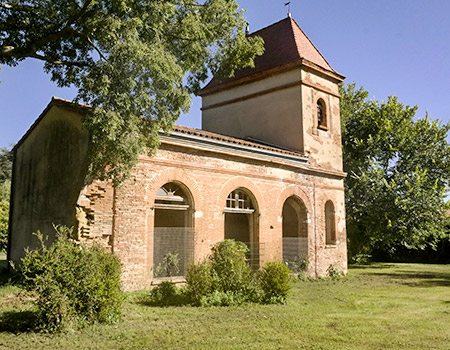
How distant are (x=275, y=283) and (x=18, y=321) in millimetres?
6178

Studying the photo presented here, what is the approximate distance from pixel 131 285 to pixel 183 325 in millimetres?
3702

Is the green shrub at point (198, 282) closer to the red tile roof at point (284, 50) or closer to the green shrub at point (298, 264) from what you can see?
the green shrub at point (298, 264)

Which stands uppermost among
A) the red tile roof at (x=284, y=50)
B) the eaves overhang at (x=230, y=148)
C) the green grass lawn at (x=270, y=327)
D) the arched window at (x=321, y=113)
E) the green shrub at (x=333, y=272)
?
the red tile roof at (x=284, y=50)

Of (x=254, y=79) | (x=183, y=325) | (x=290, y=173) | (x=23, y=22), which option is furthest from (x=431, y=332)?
(x=254, y=79)

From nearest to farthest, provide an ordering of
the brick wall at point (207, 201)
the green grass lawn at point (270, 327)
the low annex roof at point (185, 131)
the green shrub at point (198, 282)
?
the green grass lawn at point (270, 327)
the green shrub at point (198, 282)
the brick wall at point (207, 201)
the low annex roof at point (185, 131)

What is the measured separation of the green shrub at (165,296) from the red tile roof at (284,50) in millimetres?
11216

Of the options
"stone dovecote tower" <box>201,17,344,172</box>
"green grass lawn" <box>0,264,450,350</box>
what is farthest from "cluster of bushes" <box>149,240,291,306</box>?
"stone dovecote tower" <box>201,17,344,172</box>

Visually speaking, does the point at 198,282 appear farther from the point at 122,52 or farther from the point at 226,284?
the point at 122,52

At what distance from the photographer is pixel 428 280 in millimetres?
17594

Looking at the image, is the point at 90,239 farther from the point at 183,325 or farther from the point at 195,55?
the point at 195,55

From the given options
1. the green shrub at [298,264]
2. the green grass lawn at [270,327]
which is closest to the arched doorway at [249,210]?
the green shrub at [298,264]

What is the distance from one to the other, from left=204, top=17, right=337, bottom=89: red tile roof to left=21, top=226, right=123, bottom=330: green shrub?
42.4 feet

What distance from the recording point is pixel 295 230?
58.6 feet

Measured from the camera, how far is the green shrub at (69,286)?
24.8 feet
